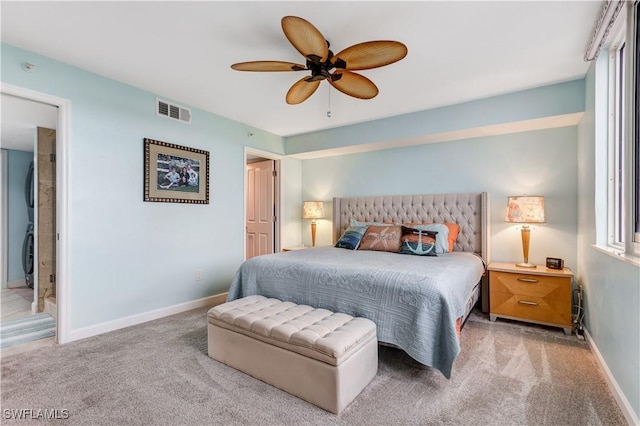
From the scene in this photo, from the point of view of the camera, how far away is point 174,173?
351 centimetres

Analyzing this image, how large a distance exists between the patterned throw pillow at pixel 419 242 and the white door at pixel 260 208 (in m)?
2.46

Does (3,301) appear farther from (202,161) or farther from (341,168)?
(341,168)

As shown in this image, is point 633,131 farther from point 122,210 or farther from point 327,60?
point 122,210

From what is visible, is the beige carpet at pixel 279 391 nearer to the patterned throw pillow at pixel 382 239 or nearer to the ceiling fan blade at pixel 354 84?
the patterned throw pillow at pixel 382 239

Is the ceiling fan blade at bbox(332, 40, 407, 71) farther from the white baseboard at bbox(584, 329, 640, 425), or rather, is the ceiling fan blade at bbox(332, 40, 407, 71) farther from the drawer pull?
the drawer pull

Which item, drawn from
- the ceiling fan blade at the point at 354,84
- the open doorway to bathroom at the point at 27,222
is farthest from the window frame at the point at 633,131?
the open doorway to bathroom at the point at 27,222

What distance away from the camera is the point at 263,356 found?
6.61ft

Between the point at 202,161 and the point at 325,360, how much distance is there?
296 centimetres

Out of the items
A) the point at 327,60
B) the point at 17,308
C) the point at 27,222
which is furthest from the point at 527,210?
the point at 27,222

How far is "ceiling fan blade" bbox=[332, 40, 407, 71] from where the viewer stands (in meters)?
1.83

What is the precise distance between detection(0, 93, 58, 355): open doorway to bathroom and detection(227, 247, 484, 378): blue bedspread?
7.40 feet

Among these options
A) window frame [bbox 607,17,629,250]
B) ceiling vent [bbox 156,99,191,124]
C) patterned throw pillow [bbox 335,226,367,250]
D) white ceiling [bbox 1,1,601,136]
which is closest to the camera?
white ceiling [bbox 1,1,601,136]

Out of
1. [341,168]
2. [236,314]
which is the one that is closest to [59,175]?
[236,314]

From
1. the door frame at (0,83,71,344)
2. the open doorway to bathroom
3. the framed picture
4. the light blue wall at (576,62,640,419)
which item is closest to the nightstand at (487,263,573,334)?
the light blue wall at (576,62,640,419)
